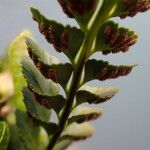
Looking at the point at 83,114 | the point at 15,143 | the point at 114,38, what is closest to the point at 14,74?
the point at 15,143

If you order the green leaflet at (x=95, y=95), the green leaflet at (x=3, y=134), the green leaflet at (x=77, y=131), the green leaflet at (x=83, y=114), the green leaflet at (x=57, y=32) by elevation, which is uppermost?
the green leaflet at (x=57, y=32)

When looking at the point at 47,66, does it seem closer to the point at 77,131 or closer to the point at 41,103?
the point at 41,103

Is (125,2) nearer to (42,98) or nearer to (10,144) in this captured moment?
(42,98)

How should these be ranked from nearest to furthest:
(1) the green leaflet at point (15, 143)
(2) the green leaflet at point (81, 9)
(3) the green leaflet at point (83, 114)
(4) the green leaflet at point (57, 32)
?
1. (2) the green leaflet at point (81, 9)
2. (4) the green leaflet at point (57, 32)
3. (3) the green leaflet at point (83, 114)
4. (1) the green leaflet at point (15, 143)

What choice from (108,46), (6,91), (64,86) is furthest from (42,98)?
(6,91)

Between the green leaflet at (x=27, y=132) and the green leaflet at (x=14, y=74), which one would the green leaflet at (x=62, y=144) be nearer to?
the green leaflet at (x=27, y=132)

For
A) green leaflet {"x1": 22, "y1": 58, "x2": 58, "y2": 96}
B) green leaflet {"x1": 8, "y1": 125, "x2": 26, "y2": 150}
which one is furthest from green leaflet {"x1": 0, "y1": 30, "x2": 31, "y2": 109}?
green leaflet {"x1": 22, "y1": 58, "x2": 58, "y2": 96}

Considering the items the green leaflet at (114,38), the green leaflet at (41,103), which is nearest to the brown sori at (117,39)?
the green leaflet at (114,38)
